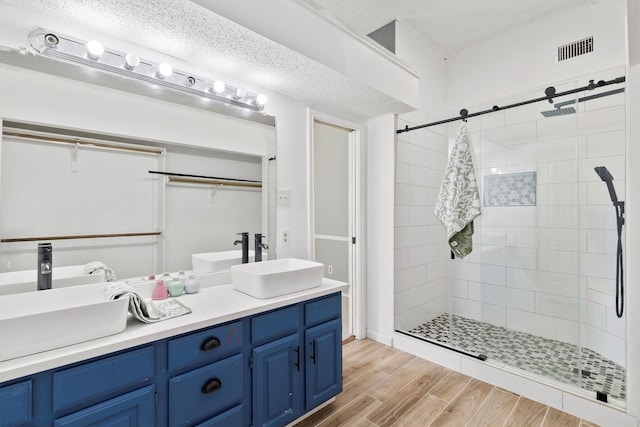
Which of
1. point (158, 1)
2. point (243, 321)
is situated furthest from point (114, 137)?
point (243, 321)

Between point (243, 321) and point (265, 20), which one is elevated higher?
point (265, 20)

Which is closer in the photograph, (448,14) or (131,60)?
(131,60)

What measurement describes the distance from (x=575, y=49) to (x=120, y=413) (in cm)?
409

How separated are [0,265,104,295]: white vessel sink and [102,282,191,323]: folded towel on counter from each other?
0.47 feet

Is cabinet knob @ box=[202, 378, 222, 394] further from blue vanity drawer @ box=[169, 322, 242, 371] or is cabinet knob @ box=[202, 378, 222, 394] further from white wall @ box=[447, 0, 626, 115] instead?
white wall @ box=[447, 0, 626, 115]

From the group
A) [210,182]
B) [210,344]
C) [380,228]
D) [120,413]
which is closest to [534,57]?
[380,228]

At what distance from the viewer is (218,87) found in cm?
198

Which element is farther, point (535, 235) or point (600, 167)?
point (535, 235)

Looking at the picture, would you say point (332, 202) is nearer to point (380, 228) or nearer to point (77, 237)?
point (380, 228)

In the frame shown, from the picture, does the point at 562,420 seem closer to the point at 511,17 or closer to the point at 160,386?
the point at 160,386

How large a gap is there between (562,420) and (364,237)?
1.92m

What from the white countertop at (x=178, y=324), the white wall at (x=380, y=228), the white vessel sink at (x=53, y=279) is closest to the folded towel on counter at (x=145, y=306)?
the white countertop at (x=178, y=324)

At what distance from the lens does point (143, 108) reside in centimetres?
175

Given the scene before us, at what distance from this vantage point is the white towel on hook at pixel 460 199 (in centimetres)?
233
